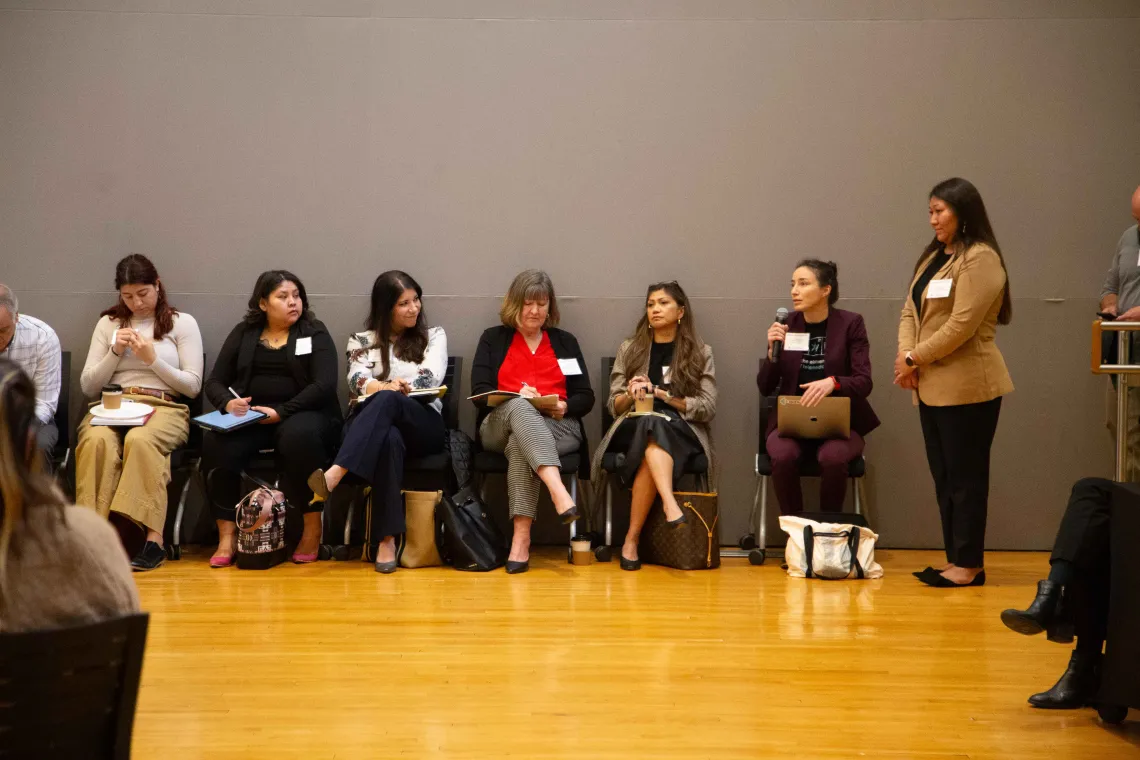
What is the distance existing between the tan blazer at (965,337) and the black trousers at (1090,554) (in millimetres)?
1583

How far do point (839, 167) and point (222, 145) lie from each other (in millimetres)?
3191

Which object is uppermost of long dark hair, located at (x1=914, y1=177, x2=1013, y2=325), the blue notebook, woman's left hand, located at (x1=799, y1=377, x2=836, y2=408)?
long dark hair, located at (x1=914, y1=177, x2=1013, y2=325)

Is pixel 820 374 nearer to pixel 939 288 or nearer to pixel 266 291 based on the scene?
pixel 939 288

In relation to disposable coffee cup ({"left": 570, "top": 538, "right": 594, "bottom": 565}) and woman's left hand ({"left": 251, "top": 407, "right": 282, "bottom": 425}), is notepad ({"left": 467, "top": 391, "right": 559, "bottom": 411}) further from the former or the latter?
woman's left hand ({"left": 251, "top": 407, "right": 282, "bottom": 425})

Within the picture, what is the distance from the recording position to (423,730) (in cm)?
252

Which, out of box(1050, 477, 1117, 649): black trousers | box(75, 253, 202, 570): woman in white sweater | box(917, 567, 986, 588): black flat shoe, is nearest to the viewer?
box(1050, 477, 1117, 649): black trousers

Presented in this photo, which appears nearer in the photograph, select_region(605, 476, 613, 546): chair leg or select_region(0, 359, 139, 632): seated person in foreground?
select_region(0, 359, 139, 632): seated person in foreground

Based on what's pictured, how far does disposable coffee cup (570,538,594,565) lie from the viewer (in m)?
4.71

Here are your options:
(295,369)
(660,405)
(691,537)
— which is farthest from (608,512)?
(295,369)

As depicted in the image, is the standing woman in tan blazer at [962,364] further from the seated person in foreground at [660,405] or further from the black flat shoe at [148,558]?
the black flat shoe at [148,558]

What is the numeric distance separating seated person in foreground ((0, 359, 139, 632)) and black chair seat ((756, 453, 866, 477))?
380 cm

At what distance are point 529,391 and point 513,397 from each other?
9 centimetres

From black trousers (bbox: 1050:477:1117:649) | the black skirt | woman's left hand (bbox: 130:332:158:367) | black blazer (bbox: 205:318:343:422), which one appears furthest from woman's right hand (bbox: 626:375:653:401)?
black trousers (bbox: 1050:477:1117:649)

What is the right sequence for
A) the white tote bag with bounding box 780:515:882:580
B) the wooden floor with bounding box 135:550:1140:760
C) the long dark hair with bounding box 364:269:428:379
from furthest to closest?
1. the long dark hair with bounding box 364:269:428:379
2. the white tote bag with bounding box 780:515:882:580
3. the wooden floor with bounding box 135:550:1140:760
